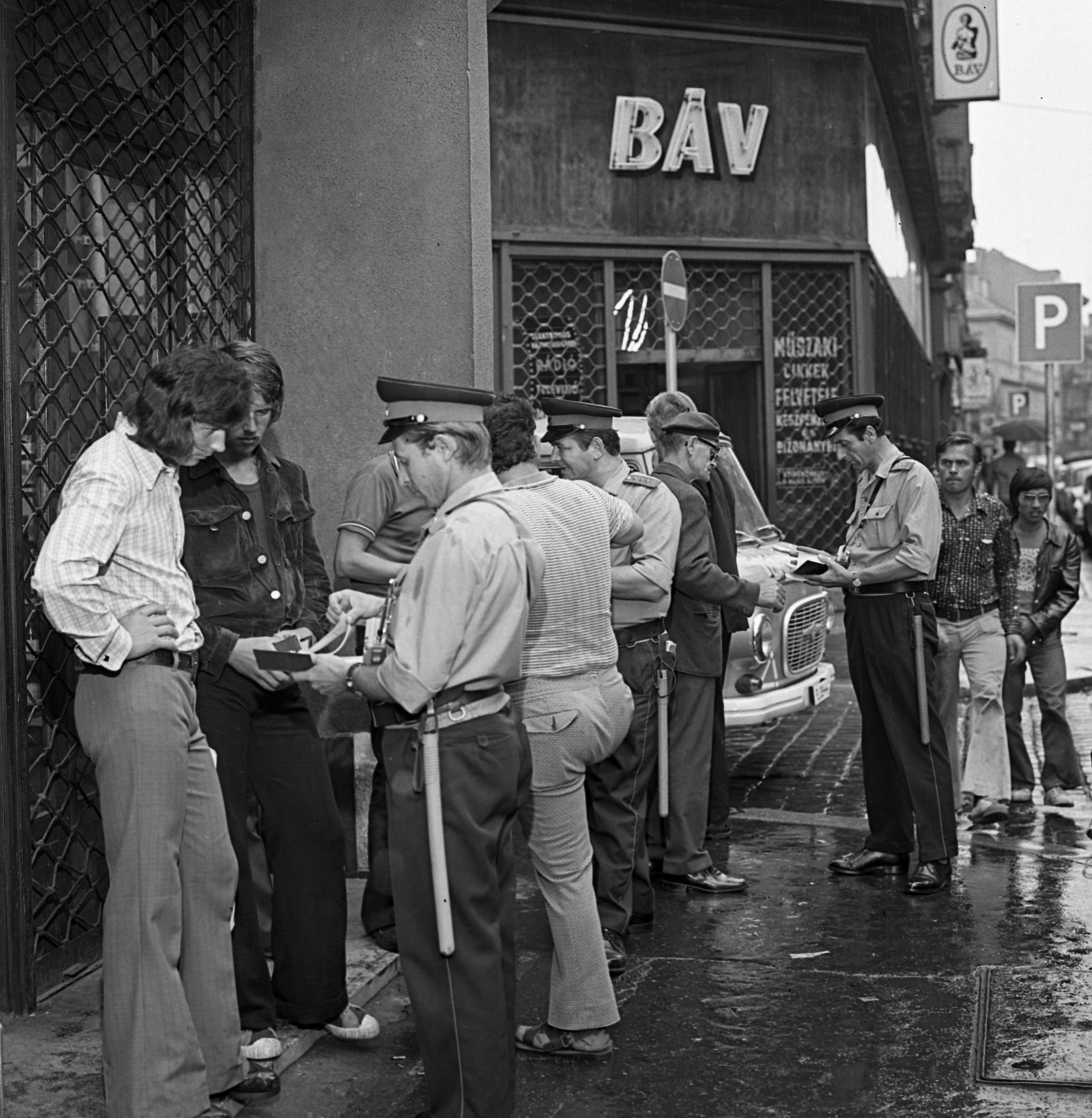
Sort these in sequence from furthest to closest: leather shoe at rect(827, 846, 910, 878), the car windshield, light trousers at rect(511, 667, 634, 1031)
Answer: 1. the car windshield
2. leather shoe at rect(827, 846, 910, 878)
3. light trousers at rect(511, 667, 634, 1031)

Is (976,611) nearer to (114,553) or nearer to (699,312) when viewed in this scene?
(114,553)

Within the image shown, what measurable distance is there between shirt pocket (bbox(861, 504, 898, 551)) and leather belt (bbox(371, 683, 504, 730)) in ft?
10.8

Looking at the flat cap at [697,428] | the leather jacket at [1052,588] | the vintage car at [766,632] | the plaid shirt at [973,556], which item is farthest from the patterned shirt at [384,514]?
the leather jacket at [1052,588]

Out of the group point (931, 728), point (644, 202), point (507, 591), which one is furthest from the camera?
point (644, 202)

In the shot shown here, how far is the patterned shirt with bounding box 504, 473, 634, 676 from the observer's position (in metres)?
4.98

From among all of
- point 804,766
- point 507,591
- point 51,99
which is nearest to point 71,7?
point 51,99

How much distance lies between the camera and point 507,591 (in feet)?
14.1

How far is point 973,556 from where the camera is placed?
8453 mm

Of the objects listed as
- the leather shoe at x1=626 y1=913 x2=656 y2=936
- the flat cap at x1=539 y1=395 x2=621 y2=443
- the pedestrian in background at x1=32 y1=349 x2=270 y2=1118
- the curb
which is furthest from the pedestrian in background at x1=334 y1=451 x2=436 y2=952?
the pedestrian in background at x1=32 y1=349 x2=270 y2=1118

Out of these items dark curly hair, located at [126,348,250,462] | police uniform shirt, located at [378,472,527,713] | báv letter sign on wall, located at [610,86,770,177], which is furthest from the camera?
báv letter sign on wall, located at [610,86,770,177]

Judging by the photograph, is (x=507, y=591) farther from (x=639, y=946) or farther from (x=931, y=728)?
(x=931, y=728)

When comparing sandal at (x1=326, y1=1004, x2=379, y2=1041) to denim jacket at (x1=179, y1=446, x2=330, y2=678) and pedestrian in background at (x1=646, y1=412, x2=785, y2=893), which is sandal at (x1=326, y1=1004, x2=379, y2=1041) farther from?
pedestrian in background at (x1=646, y1=412, x2=785, y2=893)

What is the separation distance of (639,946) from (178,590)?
2.62 meters

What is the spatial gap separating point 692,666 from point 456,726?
9.92 ft
